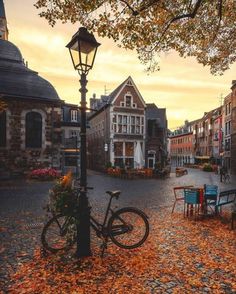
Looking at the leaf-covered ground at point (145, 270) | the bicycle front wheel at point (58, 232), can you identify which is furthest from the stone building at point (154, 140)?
the bicycle front wheel at point (58, 232)

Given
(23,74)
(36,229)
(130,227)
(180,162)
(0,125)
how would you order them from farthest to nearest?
1. (180,162)
2. (23,74)
3. (0,125)
4. (36,229)
5. (130,227)

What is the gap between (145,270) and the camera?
4.80m

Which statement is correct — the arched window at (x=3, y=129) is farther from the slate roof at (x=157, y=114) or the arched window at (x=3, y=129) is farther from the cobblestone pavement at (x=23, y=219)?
the slate roof at (x=157, y=114)

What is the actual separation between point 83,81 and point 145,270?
3.91 m

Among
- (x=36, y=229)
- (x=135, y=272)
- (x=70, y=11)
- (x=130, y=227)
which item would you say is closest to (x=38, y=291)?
(x=135, y=272)

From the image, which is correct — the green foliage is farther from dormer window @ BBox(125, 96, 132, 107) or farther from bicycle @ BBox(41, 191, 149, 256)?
dormer window @ BBox(125, 96, 132, 107)

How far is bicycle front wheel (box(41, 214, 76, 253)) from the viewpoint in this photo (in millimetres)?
5449

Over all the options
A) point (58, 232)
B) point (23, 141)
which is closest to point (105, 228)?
point (58, 232)

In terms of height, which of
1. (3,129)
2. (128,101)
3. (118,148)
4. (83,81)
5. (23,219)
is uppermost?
(128,101)

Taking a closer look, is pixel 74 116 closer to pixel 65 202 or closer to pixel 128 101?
pixel 128 101

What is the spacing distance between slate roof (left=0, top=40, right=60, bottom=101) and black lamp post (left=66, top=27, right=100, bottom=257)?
19.0 meters

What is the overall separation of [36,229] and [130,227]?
325cm

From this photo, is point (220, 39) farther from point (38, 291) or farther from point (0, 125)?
point (0, 125)

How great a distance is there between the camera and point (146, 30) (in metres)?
8.86
